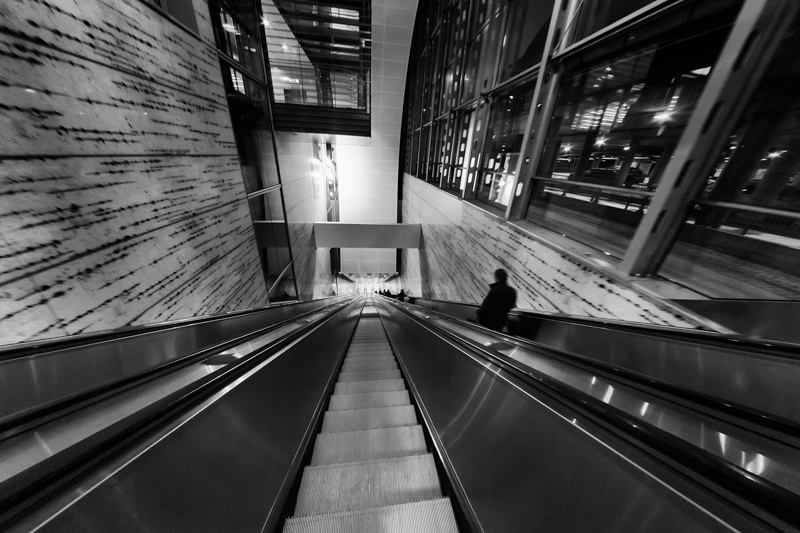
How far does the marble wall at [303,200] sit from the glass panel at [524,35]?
4878mm

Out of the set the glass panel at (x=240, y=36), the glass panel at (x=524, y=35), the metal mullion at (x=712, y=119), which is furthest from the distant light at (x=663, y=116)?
the glass panel at (x=240, y=36)

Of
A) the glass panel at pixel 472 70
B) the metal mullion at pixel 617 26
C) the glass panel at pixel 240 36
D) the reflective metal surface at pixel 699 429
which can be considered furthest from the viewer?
the glass panel at pixel 472 70

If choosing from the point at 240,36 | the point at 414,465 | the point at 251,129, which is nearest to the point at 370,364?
the point at 414,465

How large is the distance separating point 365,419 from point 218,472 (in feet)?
4.70

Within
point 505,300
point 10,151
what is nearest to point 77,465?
point 10,151

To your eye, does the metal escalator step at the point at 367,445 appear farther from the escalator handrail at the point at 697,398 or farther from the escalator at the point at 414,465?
the escalator handrail at the point at 697,398

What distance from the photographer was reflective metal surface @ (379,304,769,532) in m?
0.62

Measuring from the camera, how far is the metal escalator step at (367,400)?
2.57m

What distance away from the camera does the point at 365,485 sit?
1.58 m

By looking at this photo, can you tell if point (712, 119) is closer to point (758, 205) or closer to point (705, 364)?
point (758, 205)

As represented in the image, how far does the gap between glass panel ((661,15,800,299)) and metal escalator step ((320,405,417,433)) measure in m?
2.44

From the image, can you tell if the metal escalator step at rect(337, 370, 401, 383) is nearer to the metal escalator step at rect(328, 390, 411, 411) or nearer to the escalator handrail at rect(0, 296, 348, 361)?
the metal escalator step at rect(328, 390, 411, 411)

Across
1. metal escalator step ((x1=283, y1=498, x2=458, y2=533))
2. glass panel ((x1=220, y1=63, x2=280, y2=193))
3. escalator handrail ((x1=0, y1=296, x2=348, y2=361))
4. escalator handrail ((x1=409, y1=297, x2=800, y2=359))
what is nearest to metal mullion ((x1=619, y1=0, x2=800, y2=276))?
escalator handrail ((x1=409, y1=297, x2=800, y2=359))

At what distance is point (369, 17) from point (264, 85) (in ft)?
17.2
